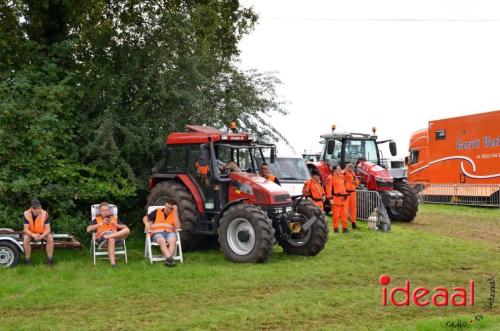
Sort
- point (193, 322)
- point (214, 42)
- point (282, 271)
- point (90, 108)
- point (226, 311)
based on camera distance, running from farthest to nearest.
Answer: point (214, 42) < point (90, 108) < point (282, 271) < point (226, 311) < point (193, 322)

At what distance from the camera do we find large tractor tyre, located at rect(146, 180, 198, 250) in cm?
1082

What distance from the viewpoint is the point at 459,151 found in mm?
22656

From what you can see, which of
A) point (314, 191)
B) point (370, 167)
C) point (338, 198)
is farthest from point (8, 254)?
point (370, 167)

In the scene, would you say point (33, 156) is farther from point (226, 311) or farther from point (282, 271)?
point (226, 311)

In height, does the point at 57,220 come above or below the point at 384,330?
above

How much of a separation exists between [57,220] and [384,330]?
738 centimetres

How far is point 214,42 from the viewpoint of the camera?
17.3 meters

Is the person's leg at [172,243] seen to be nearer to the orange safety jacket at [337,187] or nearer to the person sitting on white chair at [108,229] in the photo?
the person sitting on white chair at [108,229]

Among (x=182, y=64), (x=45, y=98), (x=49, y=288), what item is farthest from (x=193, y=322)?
(x=182, y=64)

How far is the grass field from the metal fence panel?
9.92m

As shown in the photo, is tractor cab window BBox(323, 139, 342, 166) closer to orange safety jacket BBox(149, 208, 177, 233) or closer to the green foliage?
the green foliage

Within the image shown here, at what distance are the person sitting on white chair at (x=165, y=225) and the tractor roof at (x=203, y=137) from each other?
134 centimetres

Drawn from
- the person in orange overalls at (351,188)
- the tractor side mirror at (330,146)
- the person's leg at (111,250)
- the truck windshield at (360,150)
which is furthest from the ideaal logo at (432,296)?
the truck windshield at (360,150)

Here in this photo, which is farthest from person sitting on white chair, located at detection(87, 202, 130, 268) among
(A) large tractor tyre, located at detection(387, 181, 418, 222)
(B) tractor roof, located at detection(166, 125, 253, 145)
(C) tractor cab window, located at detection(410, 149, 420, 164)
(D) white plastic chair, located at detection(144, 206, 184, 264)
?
(C) tractor cab window, located at detection(410, 149, 420, 164)
